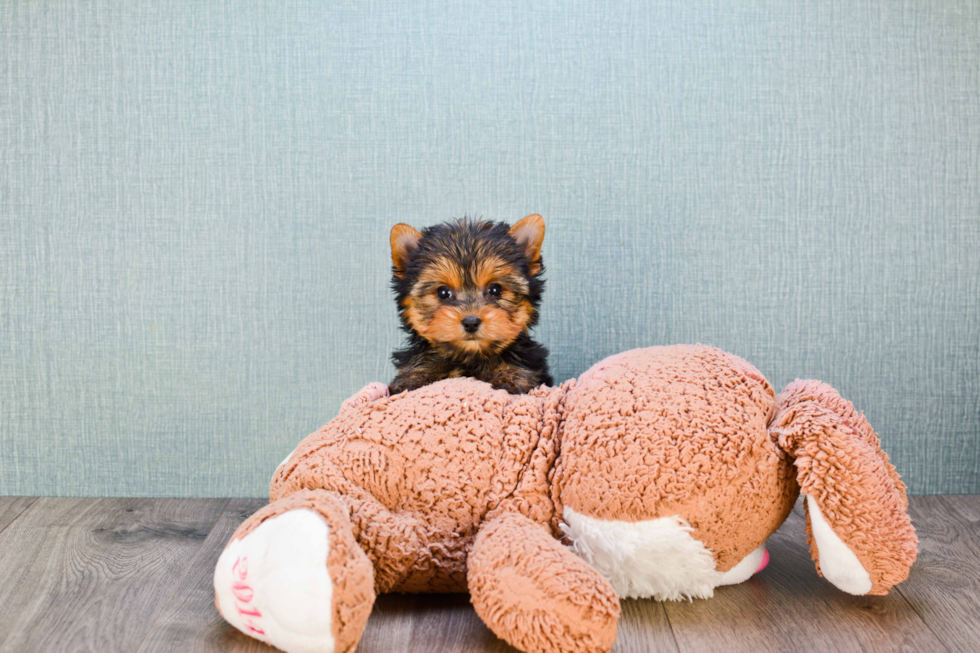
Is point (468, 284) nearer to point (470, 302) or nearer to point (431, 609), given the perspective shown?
point (470, 302)

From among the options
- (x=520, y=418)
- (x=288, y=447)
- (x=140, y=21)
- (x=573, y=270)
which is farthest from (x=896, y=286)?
(x=140, y=21)

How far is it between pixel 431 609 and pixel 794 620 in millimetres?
685

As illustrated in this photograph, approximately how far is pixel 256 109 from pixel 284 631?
5.03ft

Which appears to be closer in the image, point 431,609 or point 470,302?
point 431,609

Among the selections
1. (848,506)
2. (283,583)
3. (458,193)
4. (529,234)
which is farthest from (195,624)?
(458,193)

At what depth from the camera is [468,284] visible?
161cm

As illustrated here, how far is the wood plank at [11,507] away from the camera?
200 centimetres

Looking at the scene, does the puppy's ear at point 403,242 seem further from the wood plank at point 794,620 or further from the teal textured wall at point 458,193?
the wood plank at point 794,620

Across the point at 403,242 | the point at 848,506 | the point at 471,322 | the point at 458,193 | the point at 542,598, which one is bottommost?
the point at 542,598

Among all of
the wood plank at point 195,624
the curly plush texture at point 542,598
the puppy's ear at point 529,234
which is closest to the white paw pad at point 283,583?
the wood plank at point 195,624

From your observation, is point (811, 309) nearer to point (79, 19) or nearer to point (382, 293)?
point (382, 293)

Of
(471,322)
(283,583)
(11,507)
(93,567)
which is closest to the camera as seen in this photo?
(283,583)

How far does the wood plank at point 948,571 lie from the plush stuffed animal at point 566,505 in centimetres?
20

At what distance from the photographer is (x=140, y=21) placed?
2139 mm
